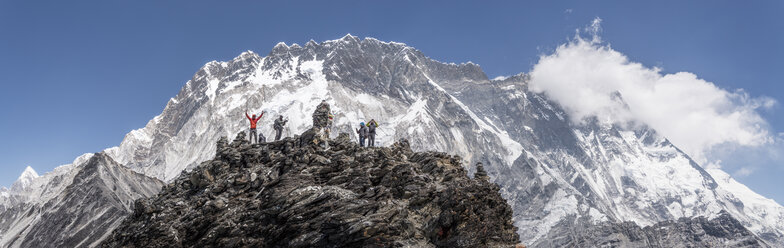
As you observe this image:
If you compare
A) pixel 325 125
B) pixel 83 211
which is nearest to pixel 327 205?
pixel 325 125

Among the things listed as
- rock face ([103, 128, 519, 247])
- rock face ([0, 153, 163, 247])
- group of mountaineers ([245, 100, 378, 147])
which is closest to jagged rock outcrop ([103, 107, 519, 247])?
rock face ([103, 128, 519, 247])

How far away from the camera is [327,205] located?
32.9 meters

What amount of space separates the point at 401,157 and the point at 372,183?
25.4ft

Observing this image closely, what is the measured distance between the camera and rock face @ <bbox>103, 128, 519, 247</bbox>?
31.5 m

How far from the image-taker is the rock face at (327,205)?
3148 cm

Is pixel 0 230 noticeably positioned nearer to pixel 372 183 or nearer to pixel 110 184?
pixel 110 184

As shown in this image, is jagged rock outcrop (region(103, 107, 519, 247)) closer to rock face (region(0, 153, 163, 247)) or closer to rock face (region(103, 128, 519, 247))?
rock face (region(103, 128, 519, 247))

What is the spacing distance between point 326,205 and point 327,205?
0.06 m

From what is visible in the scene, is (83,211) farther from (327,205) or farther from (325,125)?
(327,205)

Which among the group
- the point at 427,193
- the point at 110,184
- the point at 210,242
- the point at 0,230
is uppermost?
the point at 110,184

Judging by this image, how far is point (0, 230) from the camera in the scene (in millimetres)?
166500

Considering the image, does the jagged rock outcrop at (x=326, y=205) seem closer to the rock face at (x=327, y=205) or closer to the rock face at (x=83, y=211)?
the rock face at (x=327, y=205)

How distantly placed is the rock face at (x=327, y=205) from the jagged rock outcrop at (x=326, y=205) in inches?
2.4

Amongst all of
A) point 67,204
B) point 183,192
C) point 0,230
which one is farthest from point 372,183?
point 0,230
